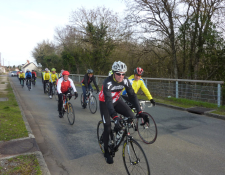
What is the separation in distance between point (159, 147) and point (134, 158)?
1752mm

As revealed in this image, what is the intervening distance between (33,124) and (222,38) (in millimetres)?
10211

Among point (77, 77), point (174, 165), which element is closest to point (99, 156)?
point (174, 165)

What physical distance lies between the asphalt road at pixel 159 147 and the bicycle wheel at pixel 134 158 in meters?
0.41

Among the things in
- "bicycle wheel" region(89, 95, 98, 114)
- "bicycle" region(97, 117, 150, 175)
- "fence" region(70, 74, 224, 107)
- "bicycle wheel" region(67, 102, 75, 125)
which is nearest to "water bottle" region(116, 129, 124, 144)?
"bicycle" region(97, 117, 150, 175)

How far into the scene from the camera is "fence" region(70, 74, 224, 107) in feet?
29.5

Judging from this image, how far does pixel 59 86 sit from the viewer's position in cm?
712

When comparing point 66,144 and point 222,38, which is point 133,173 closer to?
point 66,144

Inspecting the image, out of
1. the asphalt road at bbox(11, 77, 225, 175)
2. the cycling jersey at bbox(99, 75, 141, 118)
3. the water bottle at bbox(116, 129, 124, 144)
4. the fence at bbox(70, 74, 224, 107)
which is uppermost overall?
the cycling jersey at bbox(99, 75, 141, 118)

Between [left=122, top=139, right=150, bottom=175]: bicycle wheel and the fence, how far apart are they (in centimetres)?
659

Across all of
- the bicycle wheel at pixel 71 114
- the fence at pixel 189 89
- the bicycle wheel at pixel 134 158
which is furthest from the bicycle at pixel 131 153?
the fence at pixel 189 89

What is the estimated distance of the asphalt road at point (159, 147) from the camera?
381 cm

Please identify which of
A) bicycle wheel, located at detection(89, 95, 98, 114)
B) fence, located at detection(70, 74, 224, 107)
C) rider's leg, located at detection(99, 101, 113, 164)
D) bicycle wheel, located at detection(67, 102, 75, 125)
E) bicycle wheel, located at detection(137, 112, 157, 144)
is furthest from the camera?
fence, located at detection(70, 74, 224, 107)

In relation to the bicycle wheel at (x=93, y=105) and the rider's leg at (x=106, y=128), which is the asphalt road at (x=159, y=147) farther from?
the bicycle wheel at (x=93, y=105)

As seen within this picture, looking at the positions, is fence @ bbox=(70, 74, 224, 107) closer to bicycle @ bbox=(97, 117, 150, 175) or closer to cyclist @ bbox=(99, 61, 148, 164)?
cyclist @ bbox=(99, 61, 148, 164)
